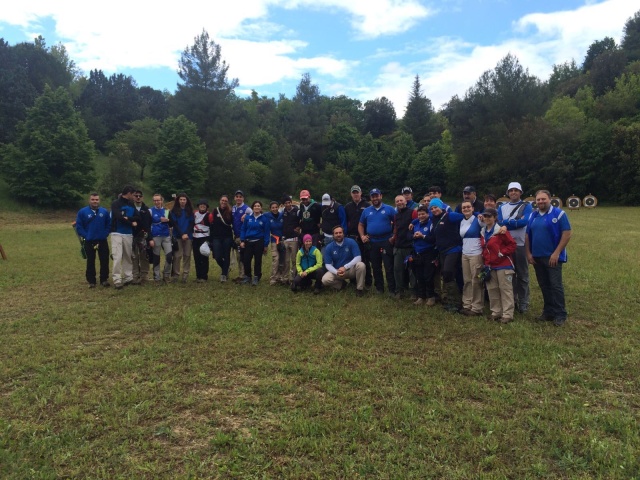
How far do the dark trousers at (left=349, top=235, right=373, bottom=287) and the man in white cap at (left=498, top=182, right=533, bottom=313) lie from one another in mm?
2569

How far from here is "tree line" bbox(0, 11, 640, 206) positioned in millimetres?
34875

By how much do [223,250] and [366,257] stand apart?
3254 millimetres

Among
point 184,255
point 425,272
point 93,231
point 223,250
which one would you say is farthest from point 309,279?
point 93,231

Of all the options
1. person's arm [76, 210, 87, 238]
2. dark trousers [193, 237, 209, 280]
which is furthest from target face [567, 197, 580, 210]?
person's arm [76, 210, 87, 238]

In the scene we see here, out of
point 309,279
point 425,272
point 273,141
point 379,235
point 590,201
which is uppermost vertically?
point 273,141

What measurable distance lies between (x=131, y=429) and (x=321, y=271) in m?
5.09

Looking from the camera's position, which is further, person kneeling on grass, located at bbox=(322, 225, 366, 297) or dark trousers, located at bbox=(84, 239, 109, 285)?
dark trousers, located at bbox=(84, 239, 109, 285)

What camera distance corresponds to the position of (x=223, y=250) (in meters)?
9.48

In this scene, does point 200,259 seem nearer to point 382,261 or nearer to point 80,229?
point 80,229

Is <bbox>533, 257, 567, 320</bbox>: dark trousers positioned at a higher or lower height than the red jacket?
lower

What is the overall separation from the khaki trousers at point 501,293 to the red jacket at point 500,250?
0.11 metres

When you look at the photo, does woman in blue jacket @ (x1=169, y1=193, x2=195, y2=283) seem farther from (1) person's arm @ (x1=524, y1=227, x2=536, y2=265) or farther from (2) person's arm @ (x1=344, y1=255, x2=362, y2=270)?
(1) person's arm @ (x1=524, y1=227, x2=536, y2=265)

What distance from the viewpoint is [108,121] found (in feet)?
198

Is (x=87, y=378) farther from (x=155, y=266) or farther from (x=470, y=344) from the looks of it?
(x=155, y=266)
